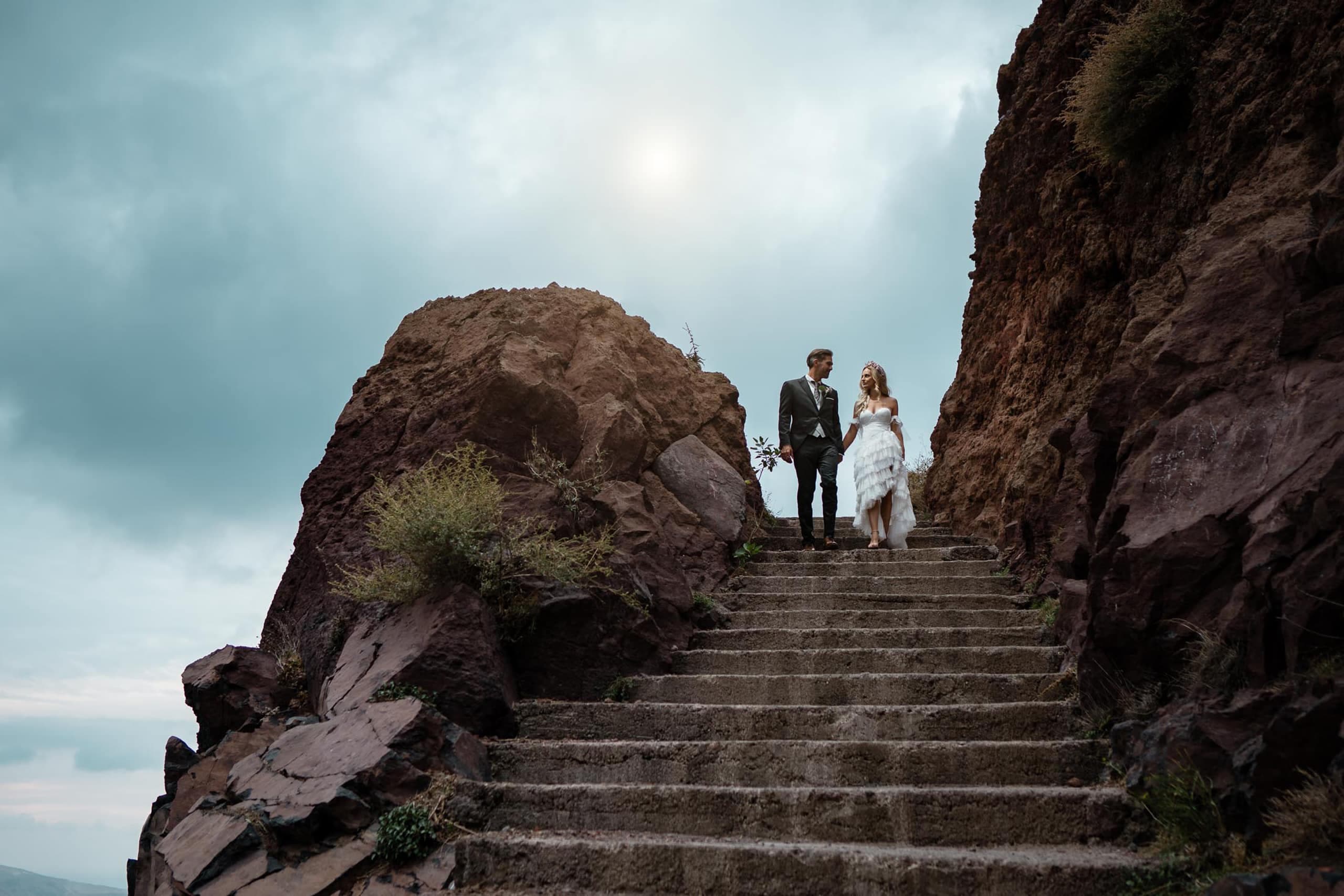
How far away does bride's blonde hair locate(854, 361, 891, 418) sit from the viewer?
969cm

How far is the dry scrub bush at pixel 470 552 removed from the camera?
5.80 metres

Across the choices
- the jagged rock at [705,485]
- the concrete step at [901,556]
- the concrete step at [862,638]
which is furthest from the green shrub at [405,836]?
the concrete step at [901,556]

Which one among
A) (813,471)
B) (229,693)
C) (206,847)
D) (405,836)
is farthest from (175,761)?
(813,471)

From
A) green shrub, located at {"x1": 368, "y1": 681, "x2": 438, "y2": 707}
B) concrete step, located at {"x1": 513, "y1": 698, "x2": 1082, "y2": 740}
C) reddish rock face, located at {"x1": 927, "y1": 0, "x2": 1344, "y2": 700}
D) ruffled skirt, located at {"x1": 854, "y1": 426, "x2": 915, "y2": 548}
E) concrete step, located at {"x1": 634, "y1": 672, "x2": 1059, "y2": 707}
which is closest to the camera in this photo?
reddish rock face, located at {"x1": 927, "y1": 0, "x2": 1344, "y2": 700}

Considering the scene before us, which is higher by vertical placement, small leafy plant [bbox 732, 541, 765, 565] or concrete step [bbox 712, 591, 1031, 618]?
small leafy plant [bbox 732, 541, 765, 565]

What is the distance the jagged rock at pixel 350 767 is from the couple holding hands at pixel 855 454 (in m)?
5.12

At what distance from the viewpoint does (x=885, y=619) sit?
7020 millimetres

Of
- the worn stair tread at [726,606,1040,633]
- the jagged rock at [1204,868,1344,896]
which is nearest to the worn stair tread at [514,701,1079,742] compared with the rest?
the worn stair tread at [726,606,1040,633]

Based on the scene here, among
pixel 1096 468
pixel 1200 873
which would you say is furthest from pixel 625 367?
pixel 1200 873

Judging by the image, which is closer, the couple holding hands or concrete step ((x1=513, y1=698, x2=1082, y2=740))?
concrete step ((x1=513, y1=698, x2=1082, y2=740))

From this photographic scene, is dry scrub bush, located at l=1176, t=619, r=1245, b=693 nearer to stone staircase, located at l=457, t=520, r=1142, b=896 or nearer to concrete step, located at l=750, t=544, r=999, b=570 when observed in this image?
stone staircase, located at l=457, t=520, r=1142, b=896

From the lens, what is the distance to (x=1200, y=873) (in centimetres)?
338

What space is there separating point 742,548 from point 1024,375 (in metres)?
3.52

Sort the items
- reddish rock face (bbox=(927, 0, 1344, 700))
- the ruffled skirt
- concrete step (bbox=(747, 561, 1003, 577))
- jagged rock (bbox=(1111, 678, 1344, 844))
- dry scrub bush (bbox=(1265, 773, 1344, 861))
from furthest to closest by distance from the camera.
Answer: the ruffled skirt < concrete step (bbox=(747, 561, 1003, 577)) < reddish rock face (bbox=(927, 0, 1344, 700)) < jagged rock (bbox=(1111, 678, 1344, 844)) < dry scrub bush (bbox=(1265, 773, 1344, 861))
